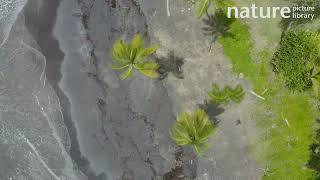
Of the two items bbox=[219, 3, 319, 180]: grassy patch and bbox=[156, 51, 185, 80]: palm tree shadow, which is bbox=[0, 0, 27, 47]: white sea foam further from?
bbox=[219, 3, 319, 180]: grassy patch

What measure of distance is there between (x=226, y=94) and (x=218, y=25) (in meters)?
2.97

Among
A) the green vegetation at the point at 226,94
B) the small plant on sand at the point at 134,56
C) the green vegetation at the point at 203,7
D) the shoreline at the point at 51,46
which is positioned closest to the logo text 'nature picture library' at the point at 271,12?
the green vegetation at the point at 203,7

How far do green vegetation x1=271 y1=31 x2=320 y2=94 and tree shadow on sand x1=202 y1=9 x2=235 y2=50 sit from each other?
7.78 feet

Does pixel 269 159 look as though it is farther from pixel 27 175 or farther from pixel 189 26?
pixel 27 175

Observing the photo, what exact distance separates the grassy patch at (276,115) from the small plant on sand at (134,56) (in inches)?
132

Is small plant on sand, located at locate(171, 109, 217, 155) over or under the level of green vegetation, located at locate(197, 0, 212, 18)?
under

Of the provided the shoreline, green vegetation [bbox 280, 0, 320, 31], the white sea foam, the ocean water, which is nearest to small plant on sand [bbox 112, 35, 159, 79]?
the shoreline

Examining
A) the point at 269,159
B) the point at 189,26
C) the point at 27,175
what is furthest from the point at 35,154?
the point at 269,159

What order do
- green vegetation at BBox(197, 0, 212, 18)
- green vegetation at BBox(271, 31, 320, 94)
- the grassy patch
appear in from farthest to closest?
the grassy patch, green vegetation at BBox(271, 31, 320, 94), green vegetation at BBox(197, 0, 212, 18)

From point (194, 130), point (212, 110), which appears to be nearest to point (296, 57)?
point (212, 110)

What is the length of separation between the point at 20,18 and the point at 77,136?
19.1ft

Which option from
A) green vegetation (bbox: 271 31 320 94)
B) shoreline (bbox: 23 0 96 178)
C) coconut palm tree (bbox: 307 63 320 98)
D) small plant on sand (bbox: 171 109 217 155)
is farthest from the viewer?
shoreline (bbox: 23 0 96 178)

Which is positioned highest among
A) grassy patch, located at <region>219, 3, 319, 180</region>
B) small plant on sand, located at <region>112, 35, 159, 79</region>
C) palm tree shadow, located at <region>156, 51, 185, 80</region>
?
small plant on sand, located at <region>112, 35, 159, 79</region>

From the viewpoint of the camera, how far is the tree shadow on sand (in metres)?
19.5
